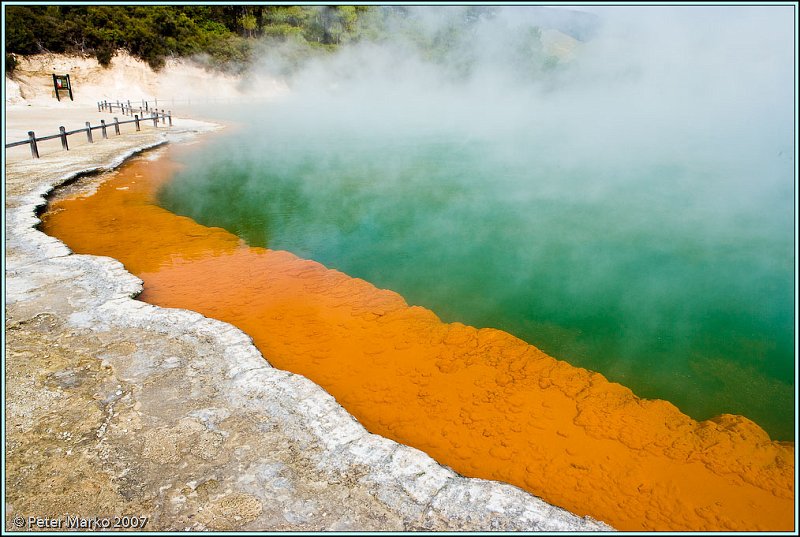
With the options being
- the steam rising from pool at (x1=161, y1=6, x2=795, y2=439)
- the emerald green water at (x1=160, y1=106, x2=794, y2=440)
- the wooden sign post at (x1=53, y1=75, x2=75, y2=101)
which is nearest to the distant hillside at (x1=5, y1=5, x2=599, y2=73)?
the wooden sign post at (x1=53, y1=75, x2=75, y2=101)

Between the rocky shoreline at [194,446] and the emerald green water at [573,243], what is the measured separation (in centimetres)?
220

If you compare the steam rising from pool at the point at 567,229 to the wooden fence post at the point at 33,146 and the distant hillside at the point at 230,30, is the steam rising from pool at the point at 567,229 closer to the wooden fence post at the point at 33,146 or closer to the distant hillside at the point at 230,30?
the wooden fence post at the point at 33,146

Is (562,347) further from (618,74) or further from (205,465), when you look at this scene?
(618,74)

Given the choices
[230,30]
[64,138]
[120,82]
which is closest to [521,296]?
[64,138]

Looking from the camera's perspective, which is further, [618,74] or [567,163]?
[618,74]

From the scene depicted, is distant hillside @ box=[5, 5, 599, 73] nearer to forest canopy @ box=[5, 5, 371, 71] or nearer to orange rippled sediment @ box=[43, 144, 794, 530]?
forest canopy @ box=[5, 5, 371, 71]

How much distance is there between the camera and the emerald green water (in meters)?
4.28

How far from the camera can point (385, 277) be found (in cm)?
565

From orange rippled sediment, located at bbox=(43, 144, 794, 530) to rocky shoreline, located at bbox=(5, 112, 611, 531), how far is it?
49cm

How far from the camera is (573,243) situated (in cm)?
719

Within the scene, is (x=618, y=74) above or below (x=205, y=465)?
above

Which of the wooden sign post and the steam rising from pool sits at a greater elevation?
the wooden sign post

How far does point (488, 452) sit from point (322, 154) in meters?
12.7

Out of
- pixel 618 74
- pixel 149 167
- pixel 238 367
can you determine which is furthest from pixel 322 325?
pixel 618 74
